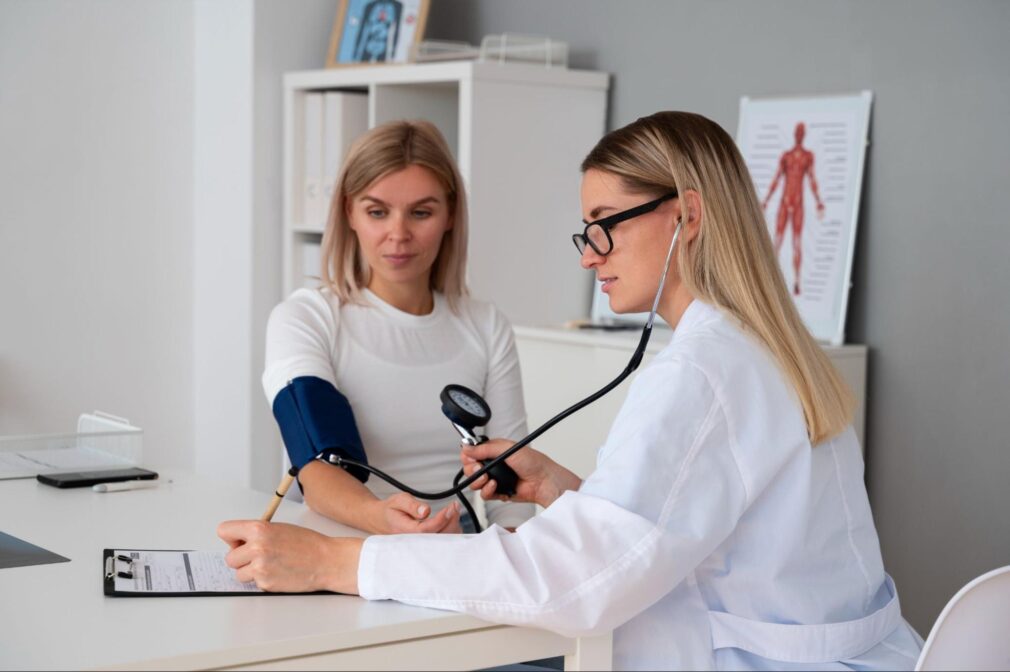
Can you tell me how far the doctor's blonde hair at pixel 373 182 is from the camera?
7.61ft

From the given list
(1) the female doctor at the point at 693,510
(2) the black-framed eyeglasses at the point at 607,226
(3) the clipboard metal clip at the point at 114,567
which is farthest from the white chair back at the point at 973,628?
(3) the clipboard metal clip at the point at 114,567

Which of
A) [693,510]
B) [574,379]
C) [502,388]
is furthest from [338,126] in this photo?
[693,510]

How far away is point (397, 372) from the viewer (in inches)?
90.5

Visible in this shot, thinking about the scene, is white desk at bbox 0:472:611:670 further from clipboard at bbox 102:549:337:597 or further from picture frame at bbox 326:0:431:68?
picture frame at bbox 326:0:431:68

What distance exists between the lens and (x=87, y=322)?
3947 millimetres

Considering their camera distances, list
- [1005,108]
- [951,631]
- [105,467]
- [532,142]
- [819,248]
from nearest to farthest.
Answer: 1. [951,631]
2. [105,467]
3. [1005,108]
4. [819,248]
5. [532,142]

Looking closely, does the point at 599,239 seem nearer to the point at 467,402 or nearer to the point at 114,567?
the point at 467,402

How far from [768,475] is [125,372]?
3.04 meters

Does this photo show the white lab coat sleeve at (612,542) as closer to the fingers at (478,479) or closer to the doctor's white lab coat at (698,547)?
the doctor's white lab coat at (698,547)

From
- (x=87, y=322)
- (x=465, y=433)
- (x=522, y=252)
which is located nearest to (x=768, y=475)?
(x=465, y=433)

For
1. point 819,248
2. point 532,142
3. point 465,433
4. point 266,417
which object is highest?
point 532,142

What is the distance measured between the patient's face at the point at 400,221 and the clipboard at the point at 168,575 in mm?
815

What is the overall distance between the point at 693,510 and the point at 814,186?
1649 millimetres

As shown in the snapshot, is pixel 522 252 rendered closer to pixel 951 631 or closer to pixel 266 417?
pixel 266 417
